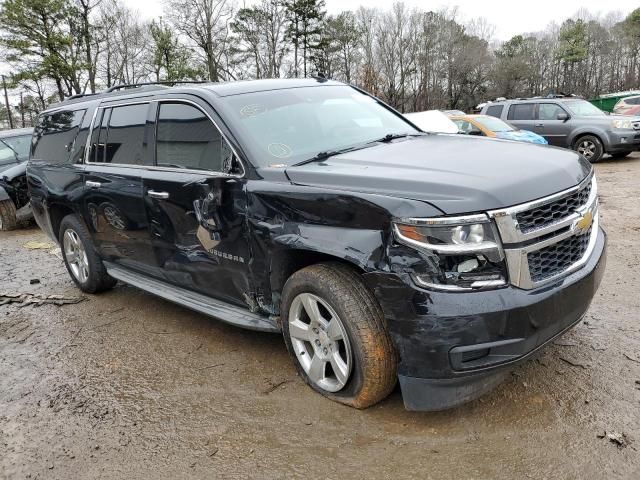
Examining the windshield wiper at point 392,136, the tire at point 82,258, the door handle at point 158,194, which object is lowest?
the tire at point 82,258

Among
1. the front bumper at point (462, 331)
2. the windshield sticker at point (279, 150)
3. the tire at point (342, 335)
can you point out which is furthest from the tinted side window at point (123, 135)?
the front bumper at point (462, 331)

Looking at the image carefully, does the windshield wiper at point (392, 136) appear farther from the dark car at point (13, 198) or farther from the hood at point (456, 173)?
the dark car at point (13, 198)

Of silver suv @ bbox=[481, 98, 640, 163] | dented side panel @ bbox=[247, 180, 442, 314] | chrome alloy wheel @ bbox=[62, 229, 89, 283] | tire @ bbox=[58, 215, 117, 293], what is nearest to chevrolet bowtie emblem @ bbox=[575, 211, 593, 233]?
dented side panel @ bbox=[247, 180, 442, 314]

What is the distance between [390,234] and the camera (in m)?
2.49

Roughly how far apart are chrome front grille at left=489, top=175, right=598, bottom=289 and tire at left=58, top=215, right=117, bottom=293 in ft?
13.1

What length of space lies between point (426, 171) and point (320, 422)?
1.46 m

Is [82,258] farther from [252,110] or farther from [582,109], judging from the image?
[582,109]

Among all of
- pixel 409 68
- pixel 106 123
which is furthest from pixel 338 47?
pixel 106 123

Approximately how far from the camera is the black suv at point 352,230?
2412 mm

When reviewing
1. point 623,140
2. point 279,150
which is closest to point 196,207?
point 279,150

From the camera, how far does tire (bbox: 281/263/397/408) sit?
8.75 ft

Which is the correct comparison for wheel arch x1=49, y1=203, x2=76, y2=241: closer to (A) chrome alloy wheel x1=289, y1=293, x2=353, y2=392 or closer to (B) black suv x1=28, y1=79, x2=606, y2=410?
(B) black suv x1=28, y1=79, x2=606, y2=410

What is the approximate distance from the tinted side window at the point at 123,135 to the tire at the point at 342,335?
6.31 ft

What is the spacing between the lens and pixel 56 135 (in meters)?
5.44
